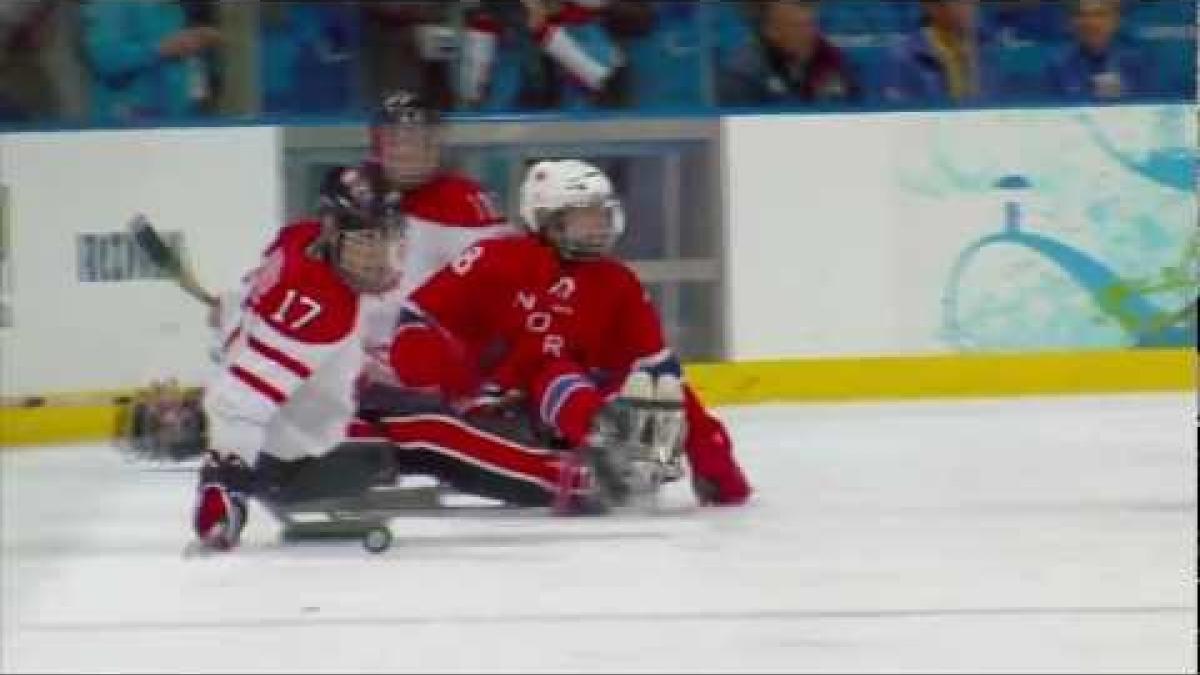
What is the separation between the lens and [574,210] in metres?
4.36

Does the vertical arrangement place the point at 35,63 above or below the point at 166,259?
above

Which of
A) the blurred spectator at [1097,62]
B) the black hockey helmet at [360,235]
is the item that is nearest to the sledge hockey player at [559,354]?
the black hockey helmet at [360,235]

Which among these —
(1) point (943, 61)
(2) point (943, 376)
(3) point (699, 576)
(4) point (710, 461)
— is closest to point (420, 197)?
(4) point (710, 461)

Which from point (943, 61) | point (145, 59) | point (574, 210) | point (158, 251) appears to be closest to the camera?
point (574, 210)

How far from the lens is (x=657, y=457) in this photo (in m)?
4.30

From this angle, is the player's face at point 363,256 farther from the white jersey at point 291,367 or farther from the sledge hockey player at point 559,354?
the sledge hockey player at point 559,354

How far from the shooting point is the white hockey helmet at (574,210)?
436 centimetres

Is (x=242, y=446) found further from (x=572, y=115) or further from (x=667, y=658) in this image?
(x=572, y=115)

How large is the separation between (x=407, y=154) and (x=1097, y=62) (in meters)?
2.19

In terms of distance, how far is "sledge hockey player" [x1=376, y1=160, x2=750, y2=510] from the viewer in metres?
4.28

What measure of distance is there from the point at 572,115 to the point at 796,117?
49 centimetres

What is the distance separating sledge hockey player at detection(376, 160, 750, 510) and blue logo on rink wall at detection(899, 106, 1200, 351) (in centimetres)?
165

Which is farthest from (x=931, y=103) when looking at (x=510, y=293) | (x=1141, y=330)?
(x=510, y=293)

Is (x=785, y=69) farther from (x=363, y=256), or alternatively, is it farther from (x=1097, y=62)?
(x=363, y=256)
